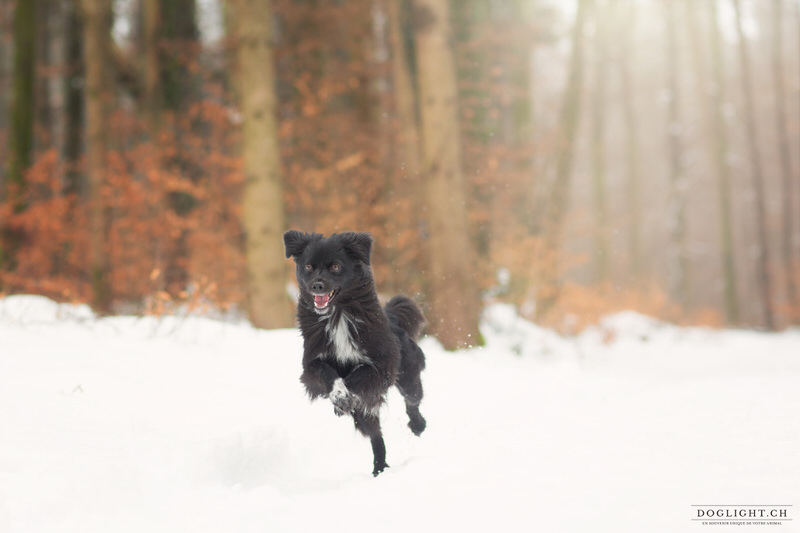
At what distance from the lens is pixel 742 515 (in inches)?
105

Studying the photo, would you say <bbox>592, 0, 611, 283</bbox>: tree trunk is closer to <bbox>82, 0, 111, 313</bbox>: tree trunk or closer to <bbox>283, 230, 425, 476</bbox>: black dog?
<bbox>283, 230, 425, 476</bbox>: black dog

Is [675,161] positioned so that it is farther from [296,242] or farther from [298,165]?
[296,242]

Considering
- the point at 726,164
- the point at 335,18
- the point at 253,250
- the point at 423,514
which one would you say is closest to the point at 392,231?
the point at 253,250

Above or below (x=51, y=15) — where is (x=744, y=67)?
below

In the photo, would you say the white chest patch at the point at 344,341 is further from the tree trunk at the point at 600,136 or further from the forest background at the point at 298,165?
the tree trunk at the point at 600,136

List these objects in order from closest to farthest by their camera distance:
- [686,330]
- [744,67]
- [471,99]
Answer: [471,99]
[686,330]
[744,67]

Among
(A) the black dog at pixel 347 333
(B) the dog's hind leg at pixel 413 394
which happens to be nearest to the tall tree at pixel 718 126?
(B) the dog's hind leg at pixel 413 394

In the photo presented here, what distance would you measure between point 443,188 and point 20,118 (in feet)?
32.0

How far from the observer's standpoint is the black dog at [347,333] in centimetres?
428

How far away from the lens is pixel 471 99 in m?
12.6

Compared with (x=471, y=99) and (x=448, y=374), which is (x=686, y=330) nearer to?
(x=471, y=99)

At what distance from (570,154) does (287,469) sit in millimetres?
10435

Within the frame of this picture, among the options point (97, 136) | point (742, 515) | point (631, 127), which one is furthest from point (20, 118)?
point (631, 127)

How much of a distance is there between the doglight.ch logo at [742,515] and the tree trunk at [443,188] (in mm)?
5412
